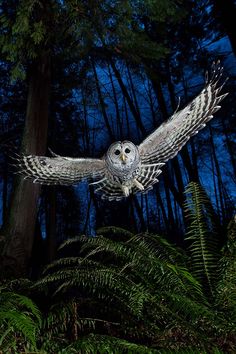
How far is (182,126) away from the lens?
7.84 feet

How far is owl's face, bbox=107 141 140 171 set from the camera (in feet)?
7.14

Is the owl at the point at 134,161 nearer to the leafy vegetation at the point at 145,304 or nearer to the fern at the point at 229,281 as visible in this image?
the leafy vegetation at the point at 145,304

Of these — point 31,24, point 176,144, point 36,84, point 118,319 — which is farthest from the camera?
point 36,84

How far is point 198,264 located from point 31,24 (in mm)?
2126

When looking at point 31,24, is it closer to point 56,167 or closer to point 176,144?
point 56,167

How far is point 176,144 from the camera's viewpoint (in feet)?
8.04

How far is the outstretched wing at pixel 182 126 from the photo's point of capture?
2.29 meters

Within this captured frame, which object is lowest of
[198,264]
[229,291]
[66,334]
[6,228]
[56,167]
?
[66,334]

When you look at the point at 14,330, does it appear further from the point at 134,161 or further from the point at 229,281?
the point at 134,161

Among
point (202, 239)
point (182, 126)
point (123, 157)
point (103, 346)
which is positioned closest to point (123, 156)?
point (123, 157)

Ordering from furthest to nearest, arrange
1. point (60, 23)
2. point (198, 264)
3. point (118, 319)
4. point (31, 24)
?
point (60, 23), point (31, 24), point (198, 264), point (118, 319)

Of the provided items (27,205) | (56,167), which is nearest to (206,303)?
(56,167)

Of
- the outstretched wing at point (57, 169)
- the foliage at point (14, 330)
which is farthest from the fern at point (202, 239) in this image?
the foliage at point (14, 330)

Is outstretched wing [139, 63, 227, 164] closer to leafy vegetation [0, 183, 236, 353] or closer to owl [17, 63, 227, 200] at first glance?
owl [17, 63, 227, 200]
